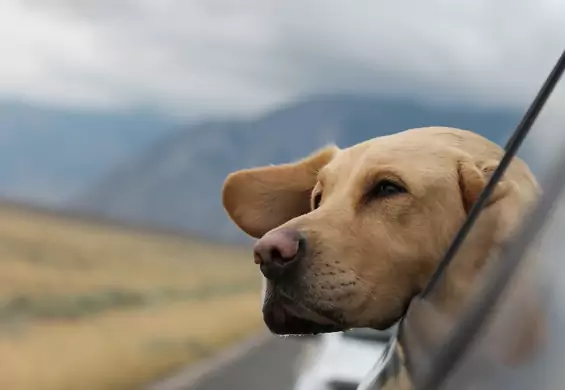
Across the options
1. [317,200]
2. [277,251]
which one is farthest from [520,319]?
[317,200]

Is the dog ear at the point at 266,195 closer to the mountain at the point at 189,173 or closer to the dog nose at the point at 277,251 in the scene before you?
the dog nose at the point at 277,251

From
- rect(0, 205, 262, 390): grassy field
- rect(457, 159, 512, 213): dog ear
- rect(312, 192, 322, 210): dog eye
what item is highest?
rect(457, 159, 512, 213): dog ear

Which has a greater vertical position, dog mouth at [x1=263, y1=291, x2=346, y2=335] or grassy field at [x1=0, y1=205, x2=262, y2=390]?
dog mouth at [x1=263, y1=291, x2=346, y2=335]

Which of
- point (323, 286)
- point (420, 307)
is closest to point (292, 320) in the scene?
point (323, 286)

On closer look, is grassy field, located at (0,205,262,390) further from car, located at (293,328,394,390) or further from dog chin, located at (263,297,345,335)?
dog chin, located at (263,297,345,335)

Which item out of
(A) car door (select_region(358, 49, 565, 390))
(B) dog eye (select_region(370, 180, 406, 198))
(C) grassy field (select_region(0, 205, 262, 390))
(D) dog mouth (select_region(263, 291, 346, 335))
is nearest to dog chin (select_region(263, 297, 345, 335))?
(D) dog mouth (select_region(263, 291, 346, 335))

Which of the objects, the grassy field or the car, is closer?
the car

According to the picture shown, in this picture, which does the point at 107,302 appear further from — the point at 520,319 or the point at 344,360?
the point at 520,319

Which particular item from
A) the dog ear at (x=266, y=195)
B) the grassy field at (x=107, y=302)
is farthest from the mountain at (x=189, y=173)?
the dog ear at (x=266, y=195)

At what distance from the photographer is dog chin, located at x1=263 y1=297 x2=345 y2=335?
67 centimetres

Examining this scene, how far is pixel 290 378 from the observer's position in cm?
474

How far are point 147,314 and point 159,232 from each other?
566 mm

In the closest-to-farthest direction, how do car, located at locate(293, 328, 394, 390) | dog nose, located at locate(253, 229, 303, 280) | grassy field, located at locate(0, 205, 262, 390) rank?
dog nose, located at locate(253, 229, 303, 280) < car, located at locate(293, 328, 394, 390) < grassy field, located at locate(0, 205, 262, 390)

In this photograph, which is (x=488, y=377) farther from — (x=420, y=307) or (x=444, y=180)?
(x=444, y=180)
